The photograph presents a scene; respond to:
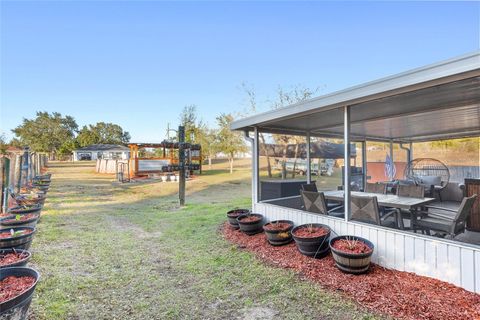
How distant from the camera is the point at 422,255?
2.56 m

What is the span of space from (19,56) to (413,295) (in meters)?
11.2

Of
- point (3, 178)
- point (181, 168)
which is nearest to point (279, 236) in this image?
point (181, 168)

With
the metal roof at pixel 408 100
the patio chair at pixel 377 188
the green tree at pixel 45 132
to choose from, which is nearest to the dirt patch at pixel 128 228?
the metal roof at pixel 408 100

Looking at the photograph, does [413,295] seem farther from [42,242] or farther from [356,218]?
[42,242]

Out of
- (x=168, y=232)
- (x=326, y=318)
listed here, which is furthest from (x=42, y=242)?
(x=326, y=318)

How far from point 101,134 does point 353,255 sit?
5995 cm

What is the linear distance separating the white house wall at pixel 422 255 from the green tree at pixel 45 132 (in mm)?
51660

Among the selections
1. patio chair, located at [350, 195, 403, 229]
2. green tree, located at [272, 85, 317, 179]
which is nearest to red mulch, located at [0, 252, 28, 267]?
patio chair, located at [350, 195, 403, 229]

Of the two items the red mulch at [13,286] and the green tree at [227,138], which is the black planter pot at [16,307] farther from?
the green tree at [227,138]

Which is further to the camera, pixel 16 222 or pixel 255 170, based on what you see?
pixel 255 170

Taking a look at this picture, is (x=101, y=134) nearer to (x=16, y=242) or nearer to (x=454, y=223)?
(x=16, y=242)

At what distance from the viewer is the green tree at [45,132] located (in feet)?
141

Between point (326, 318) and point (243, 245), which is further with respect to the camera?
point (243, 245)

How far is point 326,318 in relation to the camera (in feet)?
6.65
